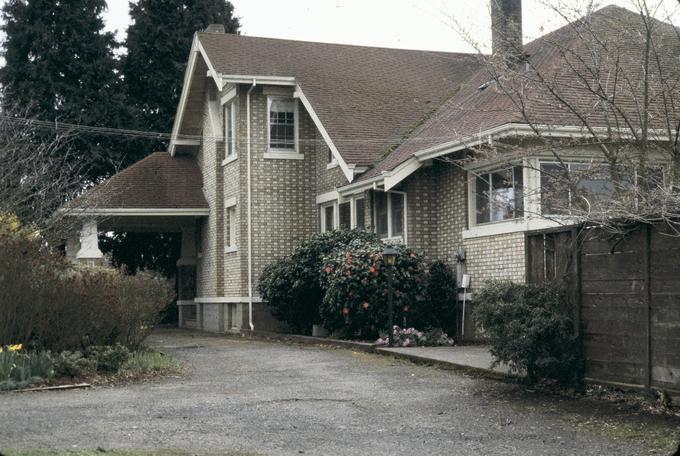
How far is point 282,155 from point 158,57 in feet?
50.1

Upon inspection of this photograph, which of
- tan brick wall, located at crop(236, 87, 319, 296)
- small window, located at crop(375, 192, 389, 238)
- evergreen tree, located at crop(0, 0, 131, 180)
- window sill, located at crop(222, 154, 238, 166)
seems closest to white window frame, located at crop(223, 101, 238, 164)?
window sill, located at crop(222, 154, 238, 166)

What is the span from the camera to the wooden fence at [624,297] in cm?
1059

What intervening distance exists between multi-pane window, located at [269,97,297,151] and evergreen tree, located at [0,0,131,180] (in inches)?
430

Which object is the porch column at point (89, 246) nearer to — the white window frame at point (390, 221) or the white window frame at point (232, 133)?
the white window frame at point (232, 133)

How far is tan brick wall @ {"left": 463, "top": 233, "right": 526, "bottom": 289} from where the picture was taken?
18422 mm

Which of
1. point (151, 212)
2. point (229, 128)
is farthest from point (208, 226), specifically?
point (229, 128)

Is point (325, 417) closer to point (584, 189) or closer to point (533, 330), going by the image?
point (533, 330)

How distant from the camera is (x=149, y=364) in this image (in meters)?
14.9

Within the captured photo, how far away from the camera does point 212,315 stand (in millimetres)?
29047

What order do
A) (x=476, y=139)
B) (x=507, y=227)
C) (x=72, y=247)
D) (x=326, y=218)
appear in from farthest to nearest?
(x=72, y=247), (x=326, y=218), (x=507, y=227), (x=476, y=139)

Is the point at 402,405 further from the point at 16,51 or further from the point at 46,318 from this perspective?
the point at 16,51

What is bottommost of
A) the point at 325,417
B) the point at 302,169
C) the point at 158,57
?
the point at 325,417

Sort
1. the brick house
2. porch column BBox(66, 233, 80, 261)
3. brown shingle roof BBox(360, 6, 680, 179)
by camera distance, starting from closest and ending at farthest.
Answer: brown shingle roof BBox(360, 6, 680, 179) → the brick house → porch column BBox(66, 233, 80, 261)

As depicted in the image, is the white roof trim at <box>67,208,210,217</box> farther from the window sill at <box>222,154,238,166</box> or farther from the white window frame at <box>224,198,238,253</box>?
the window sill at <box>222,154,238,166</box>
